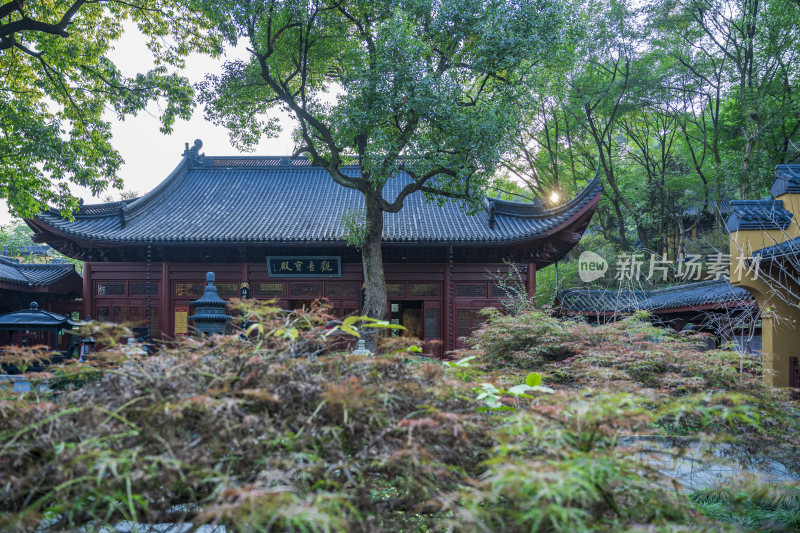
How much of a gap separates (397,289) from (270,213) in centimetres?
371

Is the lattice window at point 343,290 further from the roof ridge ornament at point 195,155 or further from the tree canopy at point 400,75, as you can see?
the roof ridge ornament at point 195,155

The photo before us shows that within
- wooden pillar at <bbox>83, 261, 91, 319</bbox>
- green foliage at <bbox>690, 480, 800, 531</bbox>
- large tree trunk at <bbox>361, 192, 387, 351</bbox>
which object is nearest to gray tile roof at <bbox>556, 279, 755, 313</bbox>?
large tree trunk at <bbox>361, 192, 387, 351</bbox>

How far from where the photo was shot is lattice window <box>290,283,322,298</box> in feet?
37.3

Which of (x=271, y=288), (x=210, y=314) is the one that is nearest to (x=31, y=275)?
(x=271, y=288)

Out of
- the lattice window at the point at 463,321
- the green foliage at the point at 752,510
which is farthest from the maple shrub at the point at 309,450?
the lattice window at the point at 463,321

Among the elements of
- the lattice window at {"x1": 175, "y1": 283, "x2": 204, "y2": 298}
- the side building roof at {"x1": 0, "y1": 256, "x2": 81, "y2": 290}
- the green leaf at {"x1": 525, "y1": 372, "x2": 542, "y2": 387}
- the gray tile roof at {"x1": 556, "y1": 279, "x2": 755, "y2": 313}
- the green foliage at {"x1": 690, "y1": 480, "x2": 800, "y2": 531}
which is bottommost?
the green foliage at {"x1": 690, "y1": 480, "x2": 800, "y2": 531}

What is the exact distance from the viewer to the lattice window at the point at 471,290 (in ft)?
36.3

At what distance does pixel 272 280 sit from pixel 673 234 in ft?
47.0

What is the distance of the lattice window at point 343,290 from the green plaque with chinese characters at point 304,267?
0.23 m

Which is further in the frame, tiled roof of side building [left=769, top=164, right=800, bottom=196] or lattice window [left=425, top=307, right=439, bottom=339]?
lattice window [left=425, top=307, right=439, bottom=339]

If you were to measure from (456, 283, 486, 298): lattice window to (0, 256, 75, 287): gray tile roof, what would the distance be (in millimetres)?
9654

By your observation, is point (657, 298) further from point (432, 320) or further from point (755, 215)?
point (432, 320)

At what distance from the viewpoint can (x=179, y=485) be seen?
1240 millimetres

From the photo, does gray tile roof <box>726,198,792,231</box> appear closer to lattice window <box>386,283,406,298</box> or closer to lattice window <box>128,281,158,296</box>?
lattice window <box>386,283,406,298</box>
